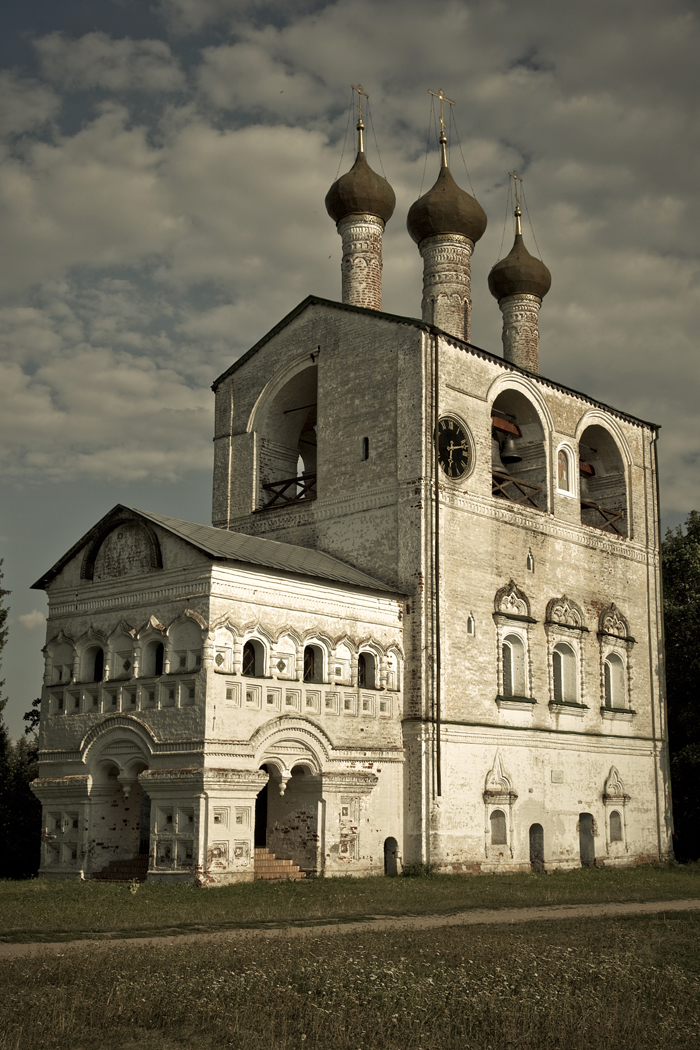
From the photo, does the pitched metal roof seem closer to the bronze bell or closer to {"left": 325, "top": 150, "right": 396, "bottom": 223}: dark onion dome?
the bronze bell

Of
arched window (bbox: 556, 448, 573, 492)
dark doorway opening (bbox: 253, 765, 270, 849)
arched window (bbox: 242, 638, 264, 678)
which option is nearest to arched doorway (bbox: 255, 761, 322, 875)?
dark doorway opening (bbox: 253, 765, 270, 849)

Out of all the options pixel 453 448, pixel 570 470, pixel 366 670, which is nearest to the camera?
pixel 366 670

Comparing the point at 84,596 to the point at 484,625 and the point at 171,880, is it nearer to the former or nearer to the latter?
the point at 171,880

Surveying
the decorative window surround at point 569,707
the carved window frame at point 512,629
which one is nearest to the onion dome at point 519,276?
the carved window frame at point 512,629

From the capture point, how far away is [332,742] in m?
17.4

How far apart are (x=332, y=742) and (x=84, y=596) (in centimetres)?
486

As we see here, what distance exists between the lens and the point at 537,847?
1998 cm

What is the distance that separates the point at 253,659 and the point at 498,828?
562cm

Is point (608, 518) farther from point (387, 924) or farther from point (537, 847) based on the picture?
point (387, 924)

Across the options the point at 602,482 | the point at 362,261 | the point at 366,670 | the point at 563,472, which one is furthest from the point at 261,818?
the point at 362,261

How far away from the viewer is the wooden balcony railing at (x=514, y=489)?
21328mm

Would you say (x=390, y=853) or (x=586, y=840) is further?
(x=586, y=840)

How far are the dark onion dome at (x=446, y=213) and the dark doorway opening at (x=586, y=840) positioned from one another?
12.1 m

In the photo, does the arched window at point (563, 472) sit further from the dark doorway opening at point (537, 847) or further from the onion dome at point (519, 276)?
the dark doorway opening at point (537, 847)
